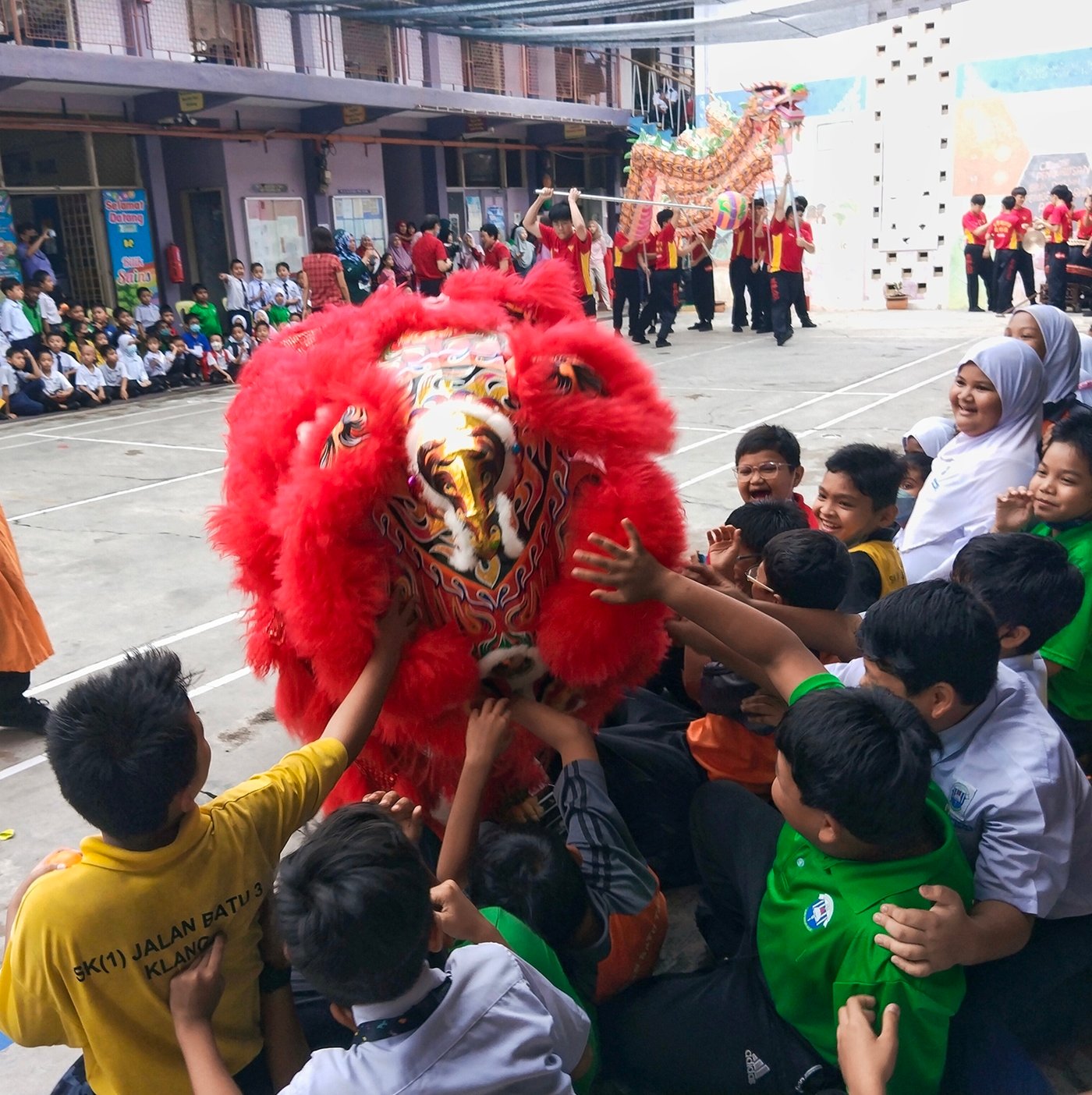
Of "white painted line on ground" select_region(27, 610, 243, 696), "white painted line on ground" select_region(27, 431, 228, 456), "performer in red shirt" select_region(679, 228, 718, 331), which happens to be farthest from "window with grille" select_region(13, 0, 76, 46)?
"white painted line on ground" select_region(27, 610, 243, 696)

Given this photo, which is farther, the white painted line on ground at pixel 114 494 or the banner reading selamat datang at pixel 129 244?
the banner reading selamat datang at pixel 129 244

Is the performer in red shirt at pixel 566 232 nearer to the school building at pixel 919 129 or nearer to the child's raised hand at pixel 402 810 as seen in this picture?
the school building at pixel 919 129

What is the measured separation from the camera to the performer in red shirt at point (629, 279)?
12.5m

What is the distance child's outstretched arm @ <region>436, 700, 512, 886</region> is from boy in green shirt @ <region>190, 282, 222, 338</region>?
1026 centimetres

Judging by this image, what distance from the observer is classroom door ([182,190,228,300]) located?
43.4 ft

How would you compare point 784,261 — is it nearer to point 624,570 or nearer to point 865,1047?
point 624,570

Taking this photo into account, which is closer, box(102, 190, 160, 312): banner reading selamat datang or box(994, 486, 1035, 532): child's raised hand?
box(994, 486, 1035, 532): child's raised hand

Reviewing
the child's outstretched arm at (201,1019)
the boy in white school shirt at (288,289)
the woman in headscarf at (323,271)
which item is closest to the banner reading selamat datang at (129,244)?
the boy in white school shirt at (288,289)

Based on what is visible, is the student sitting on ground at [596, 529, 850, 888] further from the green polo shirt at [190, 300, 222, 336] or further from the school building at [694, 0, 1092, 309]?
the school building at [694, 0, 1092, 309]

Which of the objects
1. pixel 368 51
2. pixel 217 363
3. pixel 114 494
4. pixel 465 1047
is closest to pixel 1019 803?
pixel 465 1047

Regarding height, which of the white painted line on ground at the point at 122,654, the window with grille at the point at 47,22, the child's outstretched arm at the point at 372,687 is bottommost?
the white painted line on ground at the point at 122,654

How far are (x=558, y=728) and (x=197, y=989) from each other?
0.79 m

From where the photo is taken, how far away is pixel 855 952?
1629 mm

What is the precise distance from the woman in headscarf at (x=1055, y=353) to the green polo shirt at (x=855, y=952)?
8.47ft
